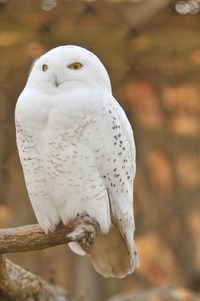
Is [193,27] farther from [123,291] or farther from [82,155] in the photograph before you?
[82,155]

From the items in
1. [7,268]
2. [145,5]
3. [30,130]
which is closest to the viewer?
[30,130]

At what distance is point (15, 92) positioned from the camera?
3.19m

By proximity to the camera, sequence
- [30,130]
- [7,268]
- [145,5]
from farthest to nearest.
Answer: [145,5] → [7,268] → [30,130]

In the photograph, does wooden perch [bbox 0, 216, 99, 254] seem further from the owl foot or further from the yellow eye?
the yellow eye

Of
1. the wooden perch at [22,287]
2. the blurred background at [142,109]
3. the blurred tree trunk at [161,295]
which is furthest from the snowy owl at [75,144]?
the blurred background at [142,109]

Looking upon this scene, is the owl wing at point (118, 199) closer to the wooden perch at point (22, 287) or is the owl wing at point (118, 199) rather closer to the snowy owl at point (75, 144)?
the snowy owl at point (75, 144)

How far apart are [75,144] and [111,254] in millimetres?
329

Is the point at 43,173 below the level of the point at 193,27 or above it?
above

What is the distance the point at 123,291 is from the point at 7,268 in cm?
96

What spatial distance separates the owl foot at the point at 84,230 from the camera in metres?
2.01

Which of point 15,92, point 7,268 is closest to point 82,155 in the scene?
point 7,268

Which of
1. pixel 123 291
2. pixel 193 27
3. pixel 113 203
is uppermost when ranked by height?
pixel 113 203

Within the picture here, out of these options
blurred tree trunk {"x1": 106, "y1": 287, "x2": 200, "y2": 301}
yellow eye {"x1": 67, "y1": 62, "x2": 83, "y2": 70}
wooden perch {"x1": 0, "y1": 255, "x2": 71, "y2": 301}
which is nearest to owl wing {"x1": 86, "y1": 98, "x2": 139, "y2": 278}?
yellow eye {"x1": 67, "y1": 62, "x2": 83, "y2": 70}

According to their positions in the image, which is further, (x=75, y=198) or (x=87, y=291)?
(x=87, y=291)
